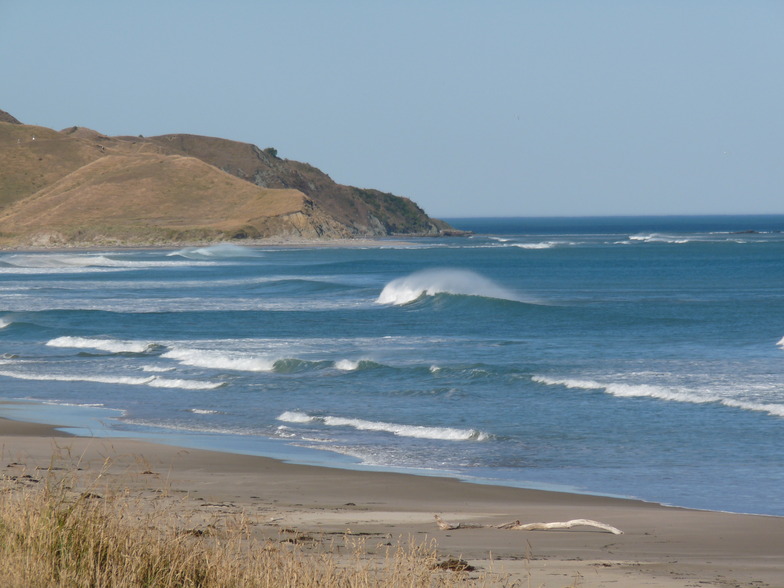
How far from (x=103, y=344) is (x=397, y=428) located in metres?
15.9

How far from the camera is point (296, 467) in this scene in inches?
500

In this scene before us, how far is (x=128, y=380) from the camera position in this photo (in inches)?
885

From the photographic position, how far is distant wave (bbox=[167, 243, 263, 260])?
101 meters

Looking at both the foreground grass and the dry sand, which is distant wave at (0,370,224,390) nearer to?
the dry sand

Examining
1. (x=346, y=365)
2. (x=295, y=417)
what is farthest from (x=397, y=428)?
(x=346, y=365)

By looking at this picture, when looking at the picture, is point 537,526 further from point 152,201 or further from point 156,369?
point 152,201

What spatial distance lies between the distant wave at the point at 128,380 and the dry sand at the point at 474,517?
7769 mm

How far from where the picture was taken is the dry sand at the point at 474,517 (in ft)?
24.1

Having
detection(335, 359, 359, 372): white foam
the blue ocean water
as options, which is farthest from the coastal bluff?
detection(335, 359, 359, 372): white foam

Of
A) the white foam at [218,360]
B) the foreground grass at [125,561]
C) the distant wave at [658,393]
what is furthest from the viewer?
the white foam at [218,360]

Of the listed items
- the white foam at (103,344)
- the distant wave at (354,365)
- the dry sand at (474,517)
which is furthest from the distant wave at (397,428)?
the white foam at (103,344)

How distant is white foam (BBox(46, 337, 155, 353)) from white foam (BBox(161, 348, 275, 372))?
1.47 meters

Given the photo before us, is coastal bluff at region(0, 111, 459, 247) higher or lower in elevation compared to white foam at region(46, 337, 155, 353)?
higher

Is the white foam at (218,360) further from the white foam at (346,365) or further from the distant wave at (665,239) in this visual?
the distant wave at (665,239)
